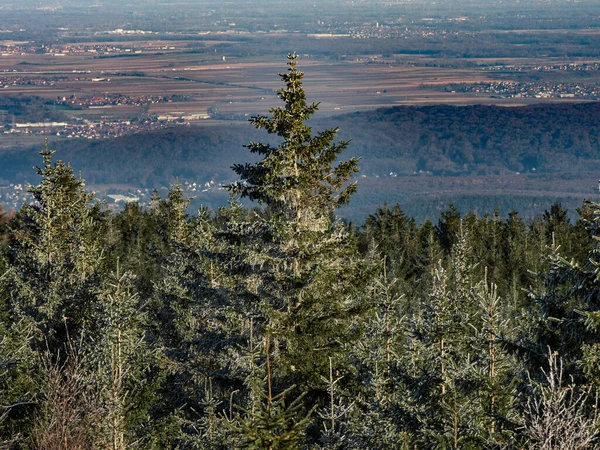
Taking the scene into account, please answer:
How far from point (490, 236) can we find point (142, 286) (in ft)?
86.6

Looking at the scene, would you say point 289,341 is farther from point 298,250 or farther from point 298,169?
point 298,169

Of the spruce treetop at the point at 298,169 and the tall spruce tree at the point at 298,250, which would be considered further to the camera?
the spruce treetop at the point at 298,169

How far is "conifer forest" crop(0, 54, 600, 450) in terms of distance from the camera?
12.8 m

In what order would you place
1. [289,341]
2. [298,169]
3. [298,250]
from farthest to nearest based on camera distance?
[298,169], [298,250], [289,341]

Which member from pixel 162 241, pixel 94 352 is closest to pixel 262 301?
pixel 94 352

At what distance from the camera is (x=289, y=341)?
17.6 m

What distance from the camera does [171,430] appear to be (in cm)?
1878

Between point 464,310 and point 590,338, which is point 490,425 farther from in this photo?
point 464,310

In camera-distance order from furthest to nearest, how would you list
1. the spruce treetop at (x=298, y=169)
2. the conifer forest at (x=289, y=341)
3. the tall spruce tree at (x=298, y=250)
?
the spruce treetop at (x=298, y=169) < the tall spruce tree at (x=298, y=250) < the conifer forest at (x=289, y=341)

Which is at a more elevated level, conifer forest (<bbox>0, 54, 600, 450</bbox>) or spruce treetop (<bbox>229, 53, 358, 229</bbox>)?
spruce treetop (<bbox>229, 53, 358, 229</bbox>)

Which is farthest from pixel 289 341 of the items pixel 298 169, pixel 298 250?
pixel 298 169

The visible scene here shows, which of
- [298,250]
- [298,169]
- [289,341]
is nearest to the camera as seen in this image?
[289,341]

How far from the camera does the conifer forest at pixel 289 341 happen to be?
41.9 feet

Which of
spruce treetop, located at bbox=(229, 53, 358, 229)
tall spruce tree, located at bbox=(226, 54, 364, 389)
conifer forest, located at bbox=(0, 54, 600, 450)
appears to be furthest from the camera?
spruce treetop, located at bbox=(229, 53, 358, 229)
